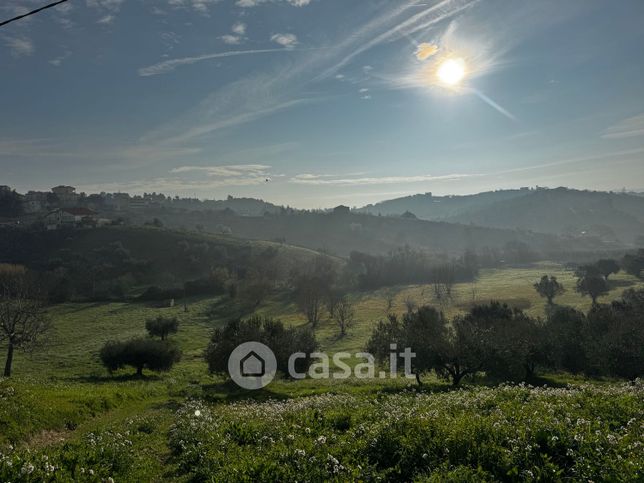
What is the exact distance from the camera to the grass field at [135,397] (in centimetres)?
1268

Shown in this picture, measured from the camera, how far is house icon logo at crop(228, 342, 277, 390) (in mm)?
44469

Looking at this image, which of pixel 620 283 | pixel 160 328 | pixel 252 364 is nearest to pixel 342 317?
pixel 160 328

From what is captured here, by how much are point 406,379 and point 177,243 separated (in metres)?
159

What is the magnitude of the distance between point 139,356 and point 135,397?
18.7 m

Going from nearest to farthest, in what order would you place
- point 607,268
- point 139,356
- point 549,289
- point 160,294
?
point 139,356
point 549,289
point 160,294
point 607,268

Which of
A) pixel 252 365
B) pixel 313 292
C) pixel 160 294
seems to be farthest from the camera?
pixel 160 294

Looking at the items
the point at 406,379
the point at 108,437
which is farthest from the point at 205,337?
the point at 108,437

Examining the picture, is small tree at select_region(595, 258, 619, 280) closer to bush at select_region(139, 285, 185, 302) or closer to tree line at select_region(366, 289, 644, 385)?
tree line at select_region(366, 289, 644, 385)

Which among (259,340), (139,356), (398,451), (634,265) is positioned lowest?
(139,356)

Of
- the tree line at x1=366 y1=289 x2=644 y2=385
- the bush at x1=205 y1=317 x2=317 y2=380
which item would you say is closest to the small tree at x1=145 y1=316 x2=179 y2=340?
the bush at x1=205 y1=317 x2=317 y2=380

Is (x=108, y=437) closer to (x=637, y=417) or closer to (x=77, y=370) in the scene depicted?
(x=637, y=417)

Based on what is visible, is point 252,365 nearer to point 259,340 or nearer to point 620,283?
point 259,340

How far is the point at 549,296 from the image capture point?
10756 cm

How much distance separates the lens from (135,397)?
35531 mm
